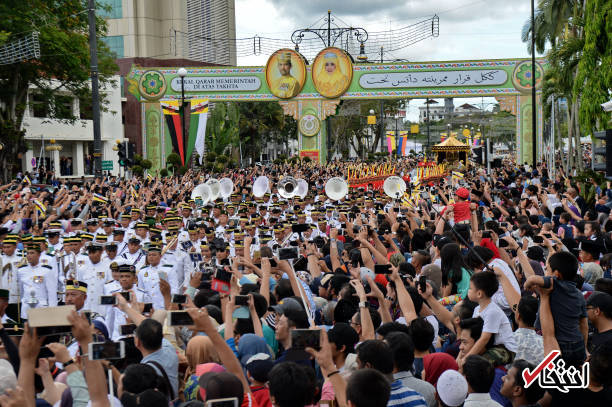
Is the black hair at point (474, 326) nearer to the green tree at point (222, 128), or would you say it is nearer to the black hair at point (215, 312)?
the black hair at point (215, 312)

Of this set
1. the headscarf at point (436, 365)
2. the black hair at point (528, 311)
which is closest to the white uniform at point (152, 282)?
the headscarf at point (436, 365)

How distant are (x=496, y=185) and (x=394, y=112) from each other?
164ft

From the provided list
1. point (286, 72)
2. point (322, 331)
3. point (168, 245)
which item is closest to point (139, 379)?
point (322, 331)

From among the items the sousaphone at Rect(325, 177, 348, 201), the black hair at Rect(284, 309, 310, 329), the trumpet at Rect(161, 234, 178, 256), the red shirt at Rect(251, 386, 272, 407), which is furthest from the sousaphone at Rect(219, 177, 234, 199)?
the red shirt at Rect(251, 386, 272, 407)

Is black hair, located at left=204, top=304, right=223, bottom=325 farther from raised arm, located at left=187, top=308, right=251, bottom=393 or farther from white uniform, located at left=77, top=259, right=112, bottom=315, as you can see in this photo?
white uniform, located at left=77, top=259, right=112, bottom=315

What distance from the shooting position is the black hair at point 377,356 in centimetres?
407

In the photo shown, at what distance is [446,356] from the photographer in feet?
15.7

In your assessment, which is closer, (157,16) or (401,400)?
(401,400)

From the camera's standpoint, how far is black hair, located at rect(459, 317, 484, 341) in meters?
5.16

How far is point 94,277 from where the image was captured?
925 centimetres

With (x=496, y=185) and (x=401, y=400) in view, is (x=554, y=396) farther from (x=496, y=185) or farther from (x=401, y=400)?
(x=496, y=185)

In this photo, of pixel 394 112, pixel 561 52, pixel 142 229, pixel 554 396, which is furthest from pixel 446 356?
pixel 394 112

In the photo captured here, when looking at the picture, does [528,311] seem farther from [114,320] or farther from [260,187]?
[260,187]

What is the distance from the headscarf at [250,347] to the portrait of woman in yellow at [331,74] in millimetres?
30098
